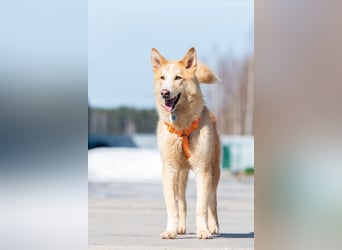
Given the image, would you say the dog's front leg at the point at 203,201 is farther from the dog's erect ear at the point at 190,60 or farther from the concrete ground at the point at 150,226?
the dog's erect ear at the point at 190,60

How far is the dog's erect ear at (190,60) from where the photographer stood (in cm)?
319

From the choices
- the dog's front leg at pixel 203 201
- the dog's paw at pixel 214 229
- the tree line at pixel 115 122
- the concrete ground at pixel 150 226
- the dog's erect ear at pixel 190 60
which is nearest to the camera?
the concrete ground at pixel 150 226

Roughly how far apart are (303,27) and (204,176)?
1.43m

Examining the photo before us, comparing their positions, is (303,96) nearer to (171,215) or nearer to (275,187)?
(275,187)

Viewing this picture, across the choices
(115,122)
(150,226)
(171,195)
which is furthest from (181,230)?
(115,122)

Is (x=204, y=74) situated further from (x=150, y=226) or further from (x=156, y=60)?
(x=150, y=226)

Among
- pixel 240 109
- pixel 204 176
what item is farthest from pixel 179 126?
pixel 240 109

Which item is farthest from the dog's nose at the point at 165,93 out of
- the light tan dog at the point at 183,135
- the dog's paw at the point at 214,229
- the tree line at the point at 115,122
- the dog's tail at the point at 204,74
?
the tree line at the point at 115,122

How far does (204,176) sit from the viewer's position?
3299 mm

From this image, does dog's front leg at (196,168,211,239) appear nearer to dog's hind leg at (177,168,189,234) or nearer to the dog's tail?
dog's hind leg at (177,168,189,234)

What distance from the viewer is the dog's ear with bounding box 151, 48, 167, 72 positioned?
126 inches

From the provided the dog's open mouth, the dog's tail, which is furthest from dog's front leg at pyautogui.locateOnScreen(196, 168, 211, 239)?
the dog's tail

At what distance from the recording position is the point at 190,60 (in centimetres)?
320

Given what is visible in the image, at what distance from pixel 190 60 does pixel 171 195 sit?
2.35 ft
